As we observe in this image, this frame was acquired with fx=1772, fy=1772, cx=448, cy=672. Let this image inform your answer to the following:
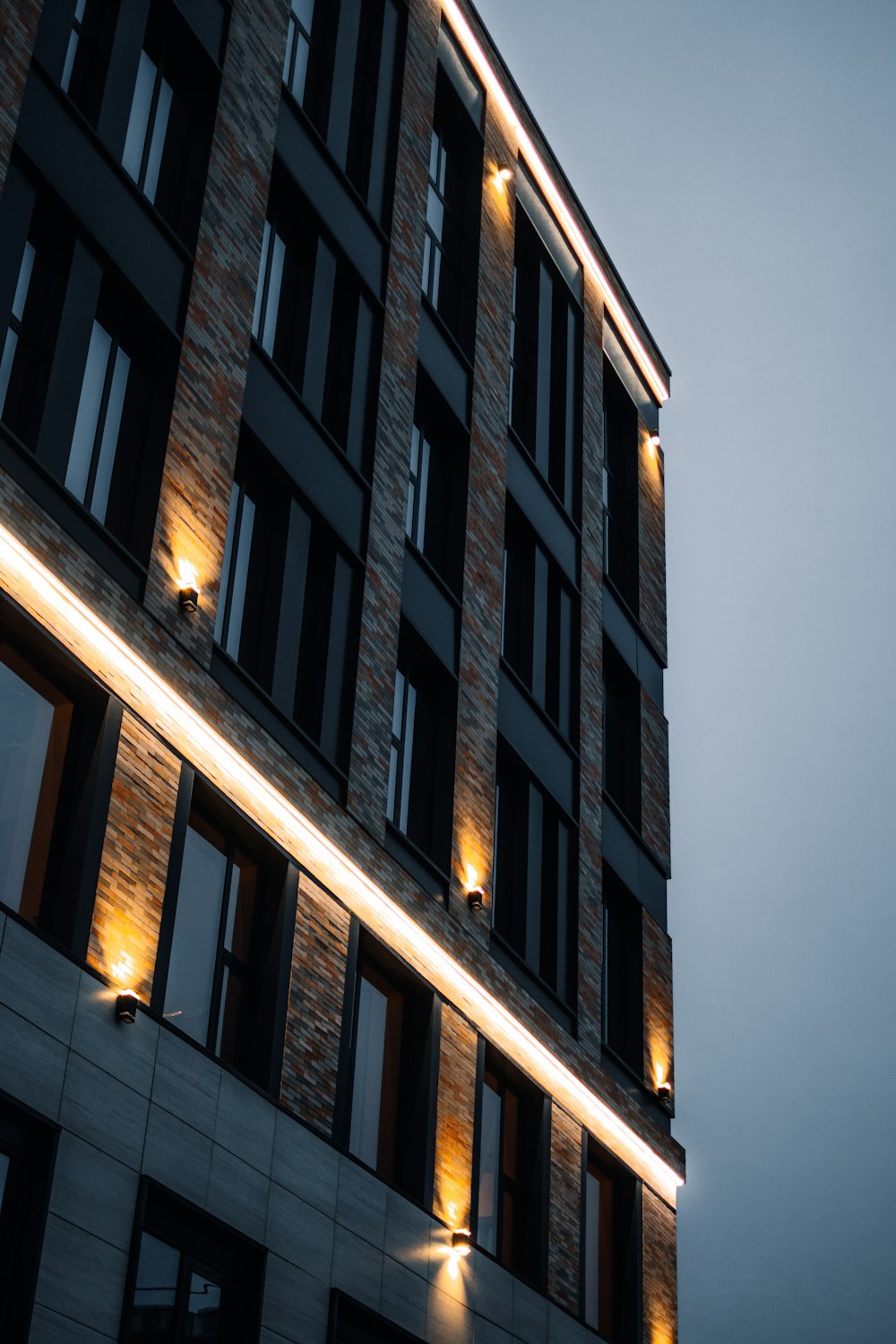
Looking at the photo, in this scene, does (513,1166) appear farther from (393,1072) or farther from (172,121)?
(172,121)

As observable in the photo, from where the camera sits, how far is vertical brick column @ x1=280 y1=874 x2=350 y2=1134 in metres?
19.9

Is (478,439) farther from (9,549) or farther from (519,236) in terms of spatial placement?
(9,549)

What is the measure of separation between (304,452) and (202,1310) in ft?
35.5

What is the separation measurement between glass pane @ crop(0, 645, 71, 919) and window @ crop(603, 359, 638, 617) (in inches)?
715

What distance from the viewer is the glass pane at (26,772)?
1691 centimetres

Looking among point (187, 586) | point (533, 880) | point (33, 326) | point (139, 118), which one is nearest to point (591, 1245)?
point (533, 880)

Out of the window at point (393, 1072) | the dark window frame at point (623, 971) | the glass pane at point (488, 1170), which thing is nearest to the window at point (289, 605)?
the window at point (393, 1072)

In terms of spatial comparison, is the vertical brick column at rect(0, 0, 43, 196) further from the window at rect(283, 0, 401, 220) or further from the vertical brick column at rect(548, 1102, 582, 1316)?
the vertical brick column at rect(548, 1102, 582, 1316)

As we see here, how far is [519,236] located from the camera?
111 feet

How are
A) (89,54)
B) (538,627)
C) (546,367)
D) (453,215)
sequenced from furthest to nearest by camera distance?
1. (546,367)
2. (453,215)
3. (538,627)
4. (89,54)

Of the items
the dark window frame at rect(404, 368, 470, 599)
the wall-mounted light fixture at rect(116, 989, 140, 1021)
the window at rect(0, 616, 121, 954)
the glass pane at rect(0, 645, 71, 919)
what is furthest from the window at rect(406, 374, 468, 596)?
the wall-mounted light fixture at rect(116, 989, 140, 1021)

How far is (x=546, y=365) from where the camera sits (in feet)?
109

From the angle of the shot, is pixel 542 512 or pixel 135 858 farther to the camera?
pixel 542 512

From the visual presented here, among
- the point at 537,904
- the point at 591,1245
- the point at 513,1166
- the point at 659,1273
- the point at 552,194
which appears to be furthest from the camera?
the point at 552,194
